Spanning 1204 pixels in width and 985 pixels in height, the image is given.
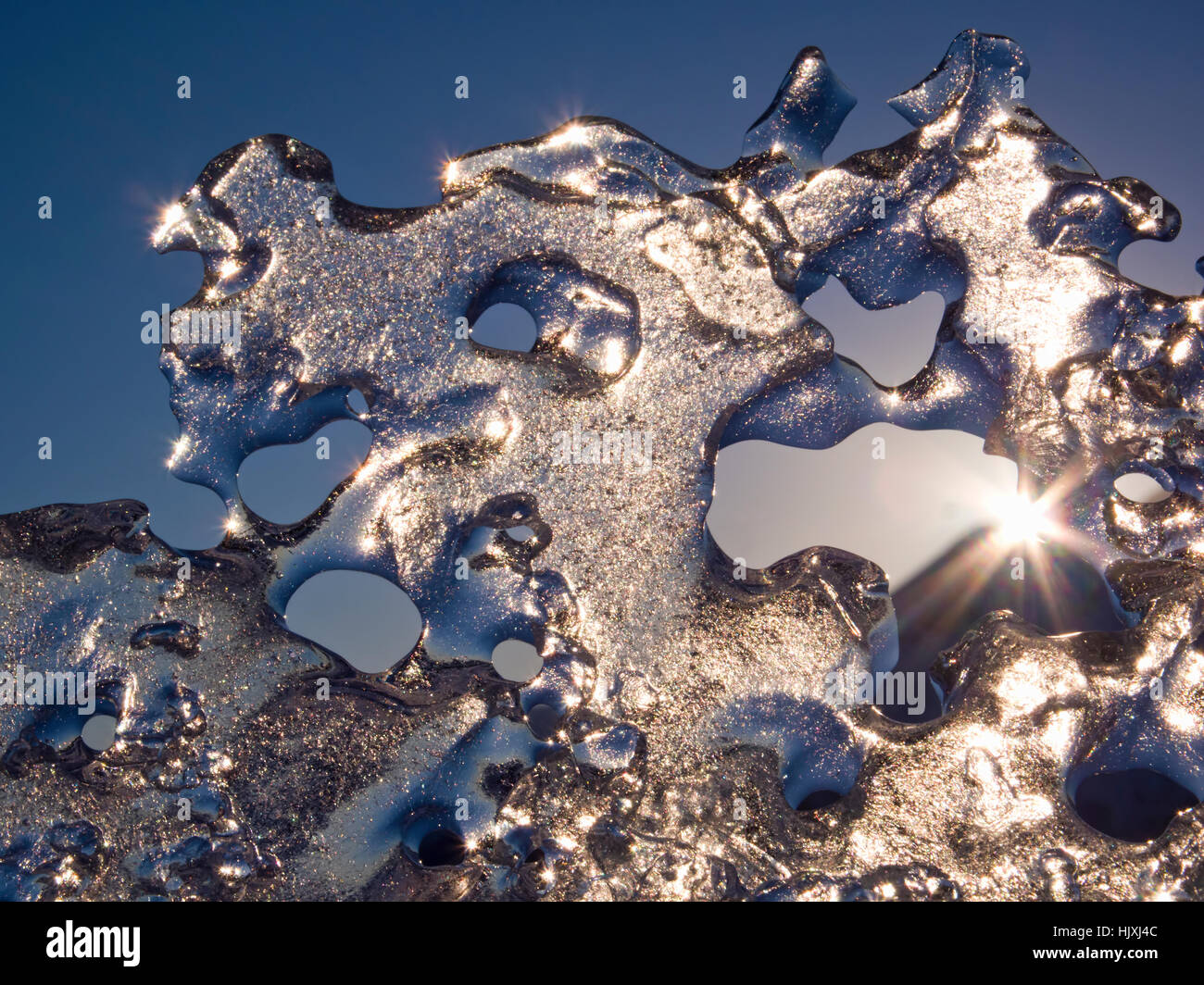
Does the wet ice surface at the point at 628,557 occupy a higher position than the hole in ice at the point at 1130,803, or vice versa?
the wet ice surface at the point at 628,557

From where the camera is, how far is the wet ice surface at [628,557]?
5.98 ft

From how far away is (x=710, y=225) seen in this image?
81.0 inches

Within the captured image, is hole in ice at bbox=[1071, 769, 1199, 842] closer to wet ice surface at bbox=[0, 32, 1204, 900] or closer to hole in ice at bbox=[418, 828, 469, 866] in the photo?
wet ice surface at bbox=[0, 32, 1204, 900]

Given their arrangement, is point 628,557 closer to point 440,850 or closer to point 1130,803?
point 440,850

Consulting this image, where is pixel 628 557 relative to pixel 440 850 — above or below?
above

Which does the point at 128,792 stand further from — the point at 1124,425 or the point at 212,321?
the point at 1124,425

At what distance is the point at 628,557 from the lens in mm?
1948

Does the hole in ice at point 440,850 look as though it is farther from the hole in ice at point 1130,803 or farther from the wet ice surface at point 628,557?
the hole in ice at point 1130,803

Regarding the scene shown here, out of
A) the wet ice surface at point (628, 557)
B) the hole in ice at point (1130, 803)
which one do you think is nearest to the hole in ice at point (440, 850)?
the wet ice surface at point (628, 557)

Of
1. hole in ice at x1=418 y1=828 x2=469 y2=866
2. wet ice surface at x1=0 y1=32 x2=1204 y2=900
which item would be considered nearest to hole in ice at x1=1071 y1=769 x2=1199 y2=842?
wet ice surface at x1=0 y1=32 x2=1204 y2=900

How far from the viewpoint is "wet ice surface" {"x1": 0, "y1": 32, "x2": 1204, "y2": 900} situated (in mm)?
1822

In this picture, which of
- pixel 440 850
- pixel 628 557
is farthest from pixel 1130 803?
pixel 440 850
